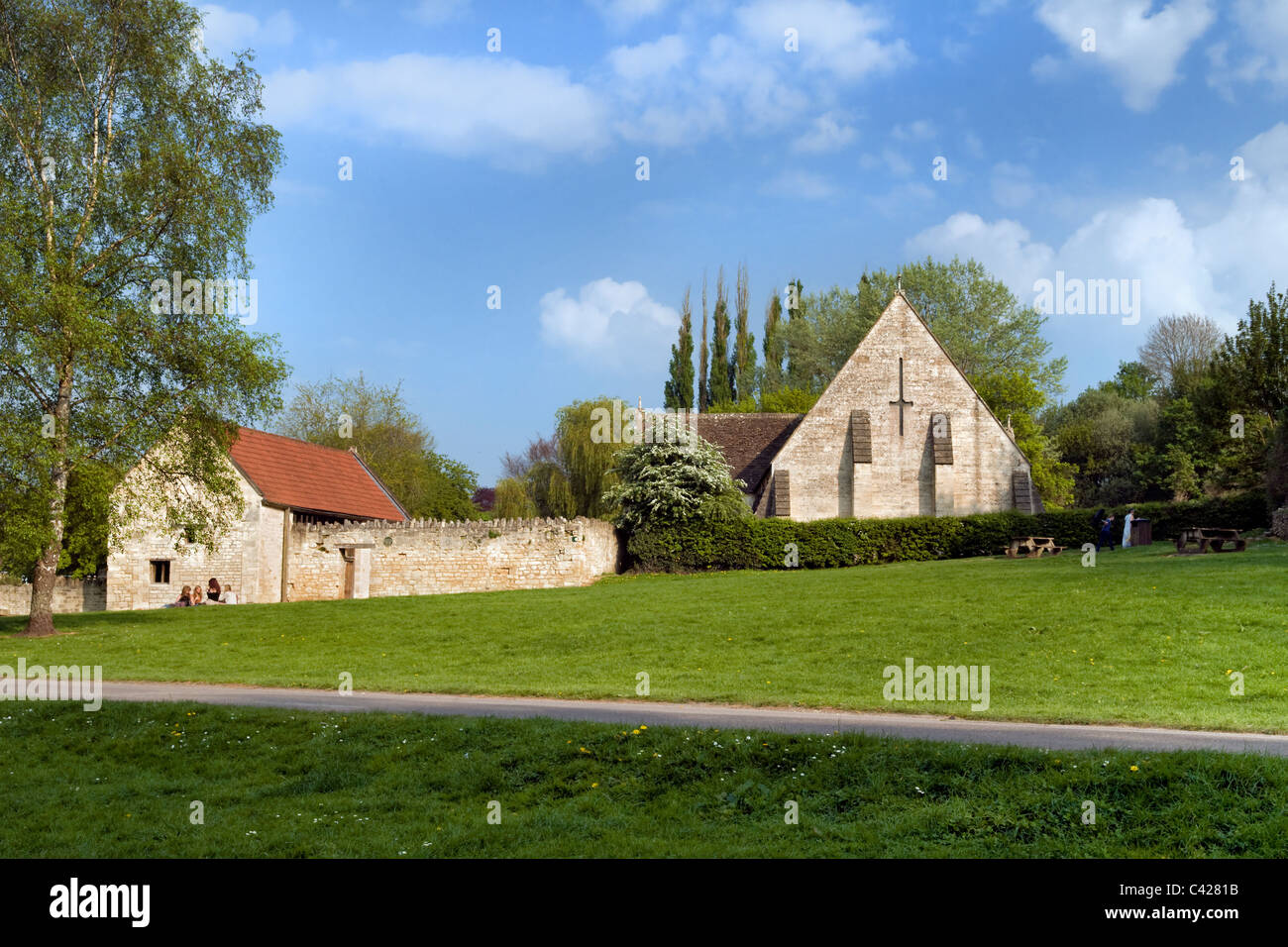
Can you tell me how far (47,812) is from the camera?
10.3 metres

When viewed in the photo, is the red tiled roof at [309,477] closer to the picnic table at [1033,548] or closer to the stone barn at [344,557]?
the stone barn at [344,557]

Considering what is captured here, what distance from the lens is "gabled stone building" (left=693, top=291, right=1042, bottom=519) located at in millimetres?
45844

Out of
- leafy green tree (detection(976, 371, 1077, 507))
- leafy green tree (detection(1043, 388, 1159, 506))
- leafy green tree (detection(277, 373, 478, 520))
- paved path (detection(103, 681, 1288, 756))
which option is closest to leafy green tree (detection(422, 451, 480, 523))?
leafy green tree (detection(277, 373, 478, 520))

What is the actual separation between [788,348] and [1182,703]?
69154 mm

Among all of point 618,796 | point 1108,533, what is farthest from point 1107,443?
point 618,796

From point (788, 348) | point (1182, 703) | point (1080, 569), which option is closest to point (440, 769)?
point (1182, 703)

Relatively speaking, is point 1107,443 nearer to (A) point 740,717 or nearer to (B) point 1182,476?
(B) point 1182,476

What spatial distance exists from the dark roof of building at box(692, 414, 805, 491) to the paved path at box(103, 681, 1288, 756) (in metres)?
33.2

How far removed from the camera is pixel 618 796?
9.86 metres

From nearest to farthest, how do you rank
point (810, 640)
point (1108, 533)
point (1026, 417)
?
point (810, 640) < point (1108, 533) < point (1026, 417)

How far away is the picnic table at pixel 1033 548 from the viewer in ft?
121

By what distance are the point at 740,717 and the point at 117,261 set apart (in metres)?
22.3

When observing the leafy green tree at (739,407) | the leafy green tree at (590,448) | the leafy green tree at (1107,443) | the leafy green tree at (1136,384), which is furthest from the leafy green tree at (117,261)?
the leafy green tree at (1136,384)
